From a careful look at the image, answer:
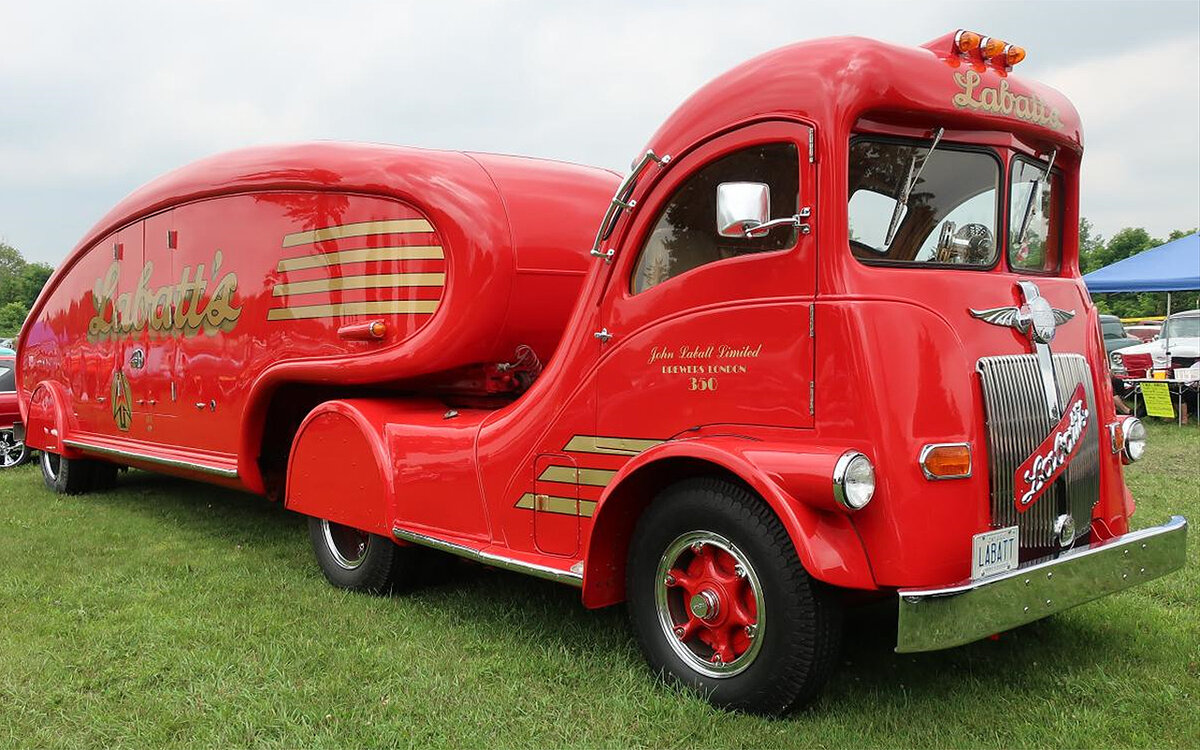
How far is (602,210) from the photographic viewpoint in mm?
5965

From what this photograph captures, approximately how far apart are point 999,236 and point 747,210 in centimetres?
130

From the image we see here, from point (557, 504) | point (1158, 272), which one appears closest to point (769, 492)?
point (557, 504)

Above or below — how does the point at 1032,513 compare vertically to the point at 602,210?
below

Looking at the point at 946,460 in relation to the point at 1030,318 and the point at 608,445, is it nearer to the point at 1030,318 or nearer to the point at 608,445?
the point at 1030,318

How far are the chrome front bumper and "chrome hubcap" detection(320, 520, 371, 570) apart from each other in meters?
3.63

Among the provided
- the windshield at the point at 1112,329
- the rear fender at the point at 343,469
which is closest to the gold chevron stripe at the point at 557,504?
the rear fender at the point at 343,469

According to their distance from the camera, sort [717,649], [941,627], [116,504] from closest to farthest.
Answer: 1. [941,627]
2. [717,649]
3. [116,504]

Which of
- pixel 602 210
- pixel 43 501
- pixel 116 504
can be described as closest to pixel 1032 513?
pixel 602 210

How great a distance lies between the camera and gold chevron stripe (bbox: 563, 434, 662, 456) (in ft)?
13.5

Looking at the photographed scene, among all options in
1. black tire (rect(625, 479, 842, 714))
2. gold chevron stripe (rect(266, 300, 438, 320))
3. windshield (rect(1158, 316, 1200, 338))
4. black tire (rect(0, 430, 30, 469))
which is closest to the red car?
black tire (rect(0, 430, 30, 469))

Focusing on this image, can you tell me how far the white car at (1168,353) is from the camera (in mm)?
13742

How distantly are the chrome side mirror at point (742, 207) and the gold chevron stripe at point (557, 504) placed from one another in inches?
55.2

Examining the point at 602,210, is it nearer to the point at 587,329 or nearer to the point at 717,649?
the point at 587,329

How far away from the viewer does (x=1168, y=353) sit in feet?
45.8
